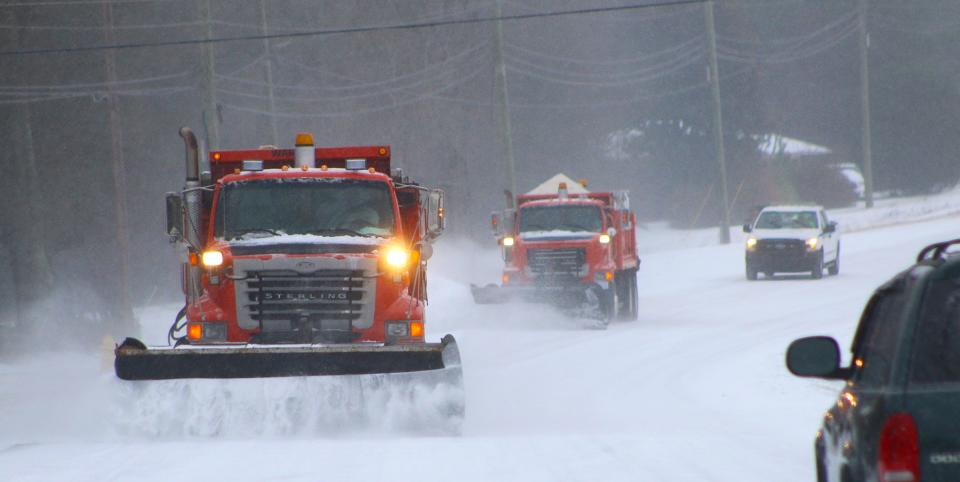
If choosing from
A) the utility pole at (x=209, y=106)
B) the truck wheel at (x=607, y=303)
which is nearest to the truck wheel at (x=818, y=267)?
the truck wheel at (x=607, y=303)

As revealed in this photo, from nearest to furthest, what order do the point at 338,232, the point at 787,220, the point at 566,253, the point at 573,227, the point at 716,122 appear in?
the point at 338,232 < the point at 566,253 < the point at 573,227 < the point at 787,220 < the point at 716,122

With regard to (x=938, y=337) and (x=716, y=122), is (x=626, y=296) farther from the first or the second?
(x=716, y=122)

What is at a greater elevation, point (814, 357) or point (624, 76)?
point (624, 76)

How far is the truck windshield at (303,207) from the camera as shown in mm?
12805

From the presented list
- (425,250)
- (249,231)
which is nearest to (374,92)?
(425,250)

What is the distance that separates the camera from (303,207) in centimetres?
1288

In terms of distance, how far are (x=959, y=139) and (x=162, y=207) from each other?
4578cm

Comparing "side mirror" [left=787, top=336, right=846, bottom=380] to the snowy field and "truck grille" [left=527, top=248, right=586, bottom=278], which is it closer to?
the snowy field

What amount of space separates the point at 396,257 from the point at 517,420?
6.34 feet

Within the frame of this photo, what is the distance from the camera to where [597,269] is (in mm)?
23703

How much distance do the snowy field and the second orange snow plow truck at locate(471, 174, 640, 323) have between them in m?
0.53

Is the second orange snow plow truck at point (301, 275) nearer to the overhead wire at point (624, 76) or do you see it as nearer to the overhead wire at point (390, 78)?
the overhead wire at point (390, 78)

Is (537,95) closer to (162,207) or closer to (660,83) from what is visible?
(660,83)

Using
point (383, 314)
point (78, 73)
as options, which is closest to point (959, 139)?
point (78, 73)
